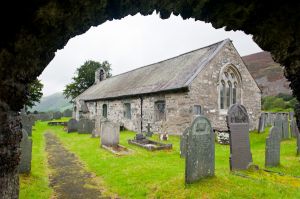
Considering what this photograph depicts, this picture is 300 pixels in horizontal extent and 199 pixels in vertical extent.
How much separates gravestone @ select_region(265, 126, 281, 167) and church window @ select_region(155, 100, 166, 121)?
9735 mm

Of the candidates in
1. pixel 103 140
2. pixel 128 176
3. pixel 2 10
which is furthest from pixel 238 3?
pixel 103 140

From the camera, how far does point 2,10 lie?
2914 millimetres

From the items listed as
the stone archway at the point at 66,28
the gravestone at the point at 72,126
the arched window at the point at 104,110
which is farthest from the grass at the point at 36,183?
the arched window at the point at 104,110

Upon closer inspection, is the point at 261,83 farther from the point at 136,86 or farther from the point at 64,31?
the point at 64,31

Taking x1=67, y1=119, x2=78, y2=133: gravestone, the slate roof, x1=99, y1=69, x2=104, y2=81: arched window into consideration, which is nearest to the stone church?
the slate roof

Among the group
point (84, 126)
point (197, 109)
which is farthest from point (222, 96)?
point (84, 126)

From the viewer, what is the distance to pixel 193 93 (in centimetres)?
1634

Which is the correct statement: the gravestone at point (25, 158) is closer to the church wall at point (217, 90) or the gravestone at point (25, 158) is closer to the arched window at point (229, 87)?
the church wall at point (217, 90)

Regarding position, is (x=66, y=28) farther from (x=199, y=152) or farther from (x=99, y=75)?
(x=99, y=75)

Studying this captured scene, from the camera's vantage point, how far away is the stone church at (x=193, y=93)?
16.6m

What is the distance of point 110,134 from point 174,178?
6.47 meters

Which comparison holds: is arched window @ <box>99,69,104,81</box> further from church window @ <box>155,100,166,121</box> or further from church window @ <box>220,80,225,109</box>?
church window @ <box>220,80,225,109</box>

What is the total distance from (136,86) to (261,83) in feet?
99.5

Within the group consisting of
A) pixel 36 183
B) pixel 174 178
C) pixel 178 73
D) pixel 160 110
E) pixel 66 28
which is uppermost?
pixel 178 73
